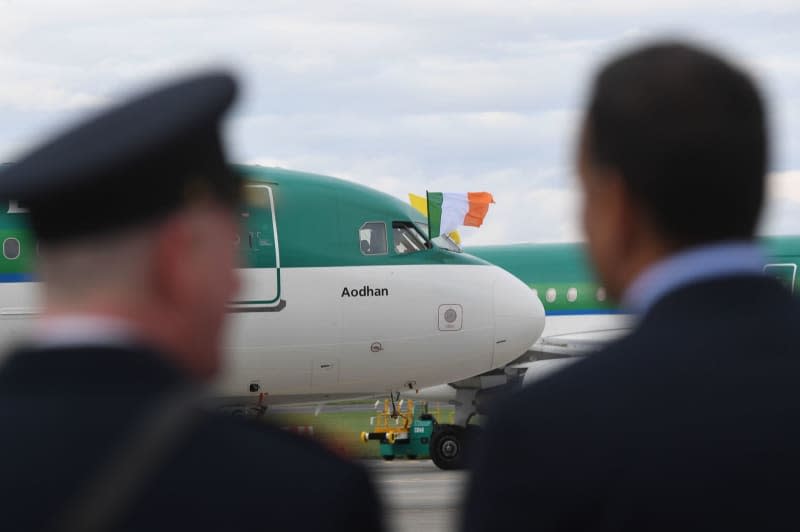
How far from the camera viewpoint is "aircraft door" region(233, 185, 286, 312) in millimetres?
16109

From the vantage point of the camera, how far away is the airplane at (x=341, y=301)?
1622cm

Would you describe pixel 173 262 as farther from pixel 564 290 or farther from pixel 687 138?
pixel 564 290

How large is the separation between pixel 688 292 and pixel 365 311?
14.4m

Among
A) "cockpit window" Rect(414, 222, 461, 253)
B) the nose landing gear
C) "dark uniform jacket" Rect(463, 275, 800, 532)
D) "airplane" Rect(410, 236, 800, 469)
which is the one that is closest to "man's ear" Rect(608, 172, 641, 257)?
"dark uniform jacket" Rect(463, 275, 800, 532)

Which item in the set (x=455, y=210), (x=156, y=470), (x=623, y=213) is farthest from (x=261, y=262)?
(x=156, y=470)

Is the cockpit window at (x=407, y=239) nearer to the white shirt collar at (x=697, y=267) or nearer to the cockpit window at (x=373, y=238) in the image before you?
the cockpit window at (x=373, y=238)

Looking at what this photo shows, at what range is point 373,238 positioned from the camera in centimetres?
1698

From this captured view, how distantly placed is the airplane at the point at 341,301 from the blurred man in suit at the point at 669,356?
13562mm

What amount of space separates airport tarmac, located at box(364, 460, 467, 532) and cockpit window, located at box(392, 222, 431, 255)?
106 inches

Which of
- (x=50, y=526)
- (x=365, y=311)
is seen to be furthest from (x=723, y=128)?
(x=365, y=311)

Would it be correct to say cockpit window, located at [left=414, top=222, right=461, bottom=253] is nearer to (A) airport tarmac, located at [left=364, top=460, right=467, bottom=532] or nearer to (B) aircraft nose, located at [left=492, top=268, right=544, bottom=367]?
(B) aircraft nose, located at [left=492, top=268, right=544, bottom=367]

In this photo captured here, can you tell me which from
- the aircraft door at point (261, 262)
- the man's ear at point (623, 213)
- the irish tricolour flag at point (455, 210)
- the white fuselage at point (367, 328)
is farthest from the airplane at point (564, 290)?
the man's ear at point (623, 213)

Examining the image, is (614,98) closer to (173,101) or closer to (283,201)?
(173,101)

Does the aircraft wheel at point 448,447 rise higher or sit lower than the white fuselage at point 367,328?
lower
